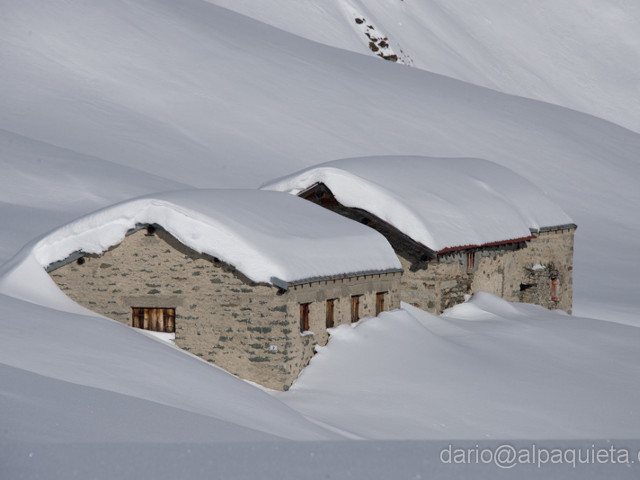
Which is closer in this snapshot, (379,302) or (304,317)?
(304,317)

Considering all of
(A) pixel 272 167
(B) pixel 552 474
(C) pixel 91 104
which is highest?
(C) pixel 91 104

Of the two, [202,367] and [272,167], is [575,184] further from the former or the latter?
[202,367]

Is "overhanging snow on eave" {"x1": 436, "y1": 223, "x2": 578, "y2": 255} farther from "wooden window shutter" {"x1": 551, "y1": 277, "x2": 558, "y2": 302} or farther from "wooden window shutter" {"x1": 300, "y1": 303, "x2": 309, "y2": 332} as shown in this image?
"wooden window shutter" {"x1": 300, "y1": 303, "x2": 309, "y2": 332}

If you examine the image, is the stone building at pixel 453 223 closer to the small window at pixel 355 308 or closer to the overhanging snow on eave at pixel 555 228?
the overhanging snow on eave at pixel 555 228

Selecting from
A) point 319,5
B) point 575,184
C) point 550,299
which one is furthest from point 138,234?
point 319,5

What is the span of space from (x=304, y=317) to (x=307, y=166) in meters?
29.5

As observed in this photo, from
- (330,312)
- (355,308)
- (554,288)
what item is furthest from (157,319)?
(554,288)

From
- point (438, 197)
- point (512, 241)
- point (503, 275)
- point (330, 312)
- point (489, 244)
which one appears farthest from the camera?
point (503, 275)

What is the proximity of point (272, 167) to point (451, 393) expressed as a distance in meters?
29.3

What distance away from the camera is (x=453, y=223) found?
23375 mm

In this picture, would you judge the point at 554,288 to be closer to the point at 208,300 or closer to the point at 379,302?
the point at 379,302

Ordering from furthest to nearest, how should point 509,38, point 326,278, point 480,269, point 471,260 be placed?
point 509,38 < point 480,269 < point 471,260 < point 326,278

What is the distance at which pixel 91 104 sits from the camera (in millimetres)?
47812

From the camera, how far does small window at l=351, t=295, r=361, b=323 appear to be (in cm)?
1894
